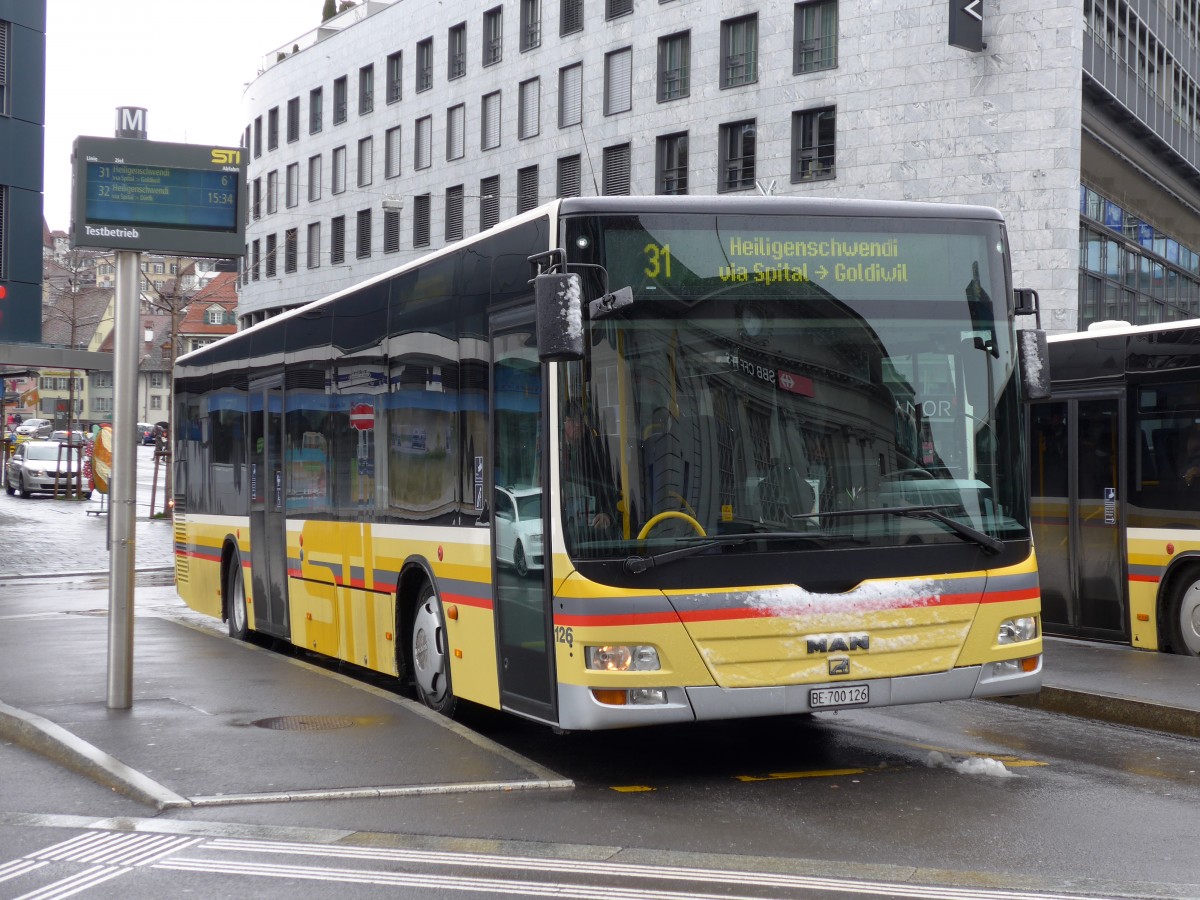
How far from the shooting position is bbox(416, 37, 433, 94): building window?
188 ft

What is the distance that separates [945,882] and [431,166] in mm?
52398

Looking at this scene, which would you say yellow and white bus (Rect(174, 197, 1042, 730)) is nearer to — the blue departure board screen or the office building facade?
the blue departure board screen

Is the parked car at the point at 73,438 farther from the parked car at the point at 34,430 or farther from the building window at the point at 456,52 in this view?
the building window at the point at 456,52

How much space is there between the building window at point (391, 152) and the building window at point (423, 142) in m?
1.35

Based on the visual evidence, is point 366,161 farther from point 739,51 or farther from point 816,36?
point 816,36

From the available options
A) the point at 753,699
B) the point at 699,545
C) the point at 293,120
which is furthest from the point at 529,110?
the point at 753,699

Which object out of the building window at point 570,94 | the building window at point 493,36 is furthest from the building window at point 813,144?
the building window at point 493,36

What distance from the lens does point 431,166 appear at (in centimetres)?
5691

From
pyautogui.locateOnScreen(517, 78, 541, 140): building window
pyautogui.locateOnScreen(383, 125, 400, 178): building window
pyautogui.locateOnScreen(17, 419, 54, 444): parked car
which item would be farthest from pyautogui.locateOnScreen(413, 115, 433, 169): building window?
pyautogui.locateOnScreen(17, 419, 54, 444): parked car

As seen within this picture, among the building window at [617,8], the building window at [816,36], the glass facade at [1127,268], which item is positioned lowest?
the glass facade at [1127,268]

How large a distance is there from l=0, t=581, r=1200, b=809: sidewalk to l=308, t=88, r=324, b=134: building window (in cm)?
5284

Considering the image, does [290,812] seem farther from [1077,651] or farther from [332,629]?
[1077,651]

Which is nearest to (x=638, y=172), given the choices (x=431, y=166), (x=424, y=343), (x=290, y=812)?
(x=431, y=166)

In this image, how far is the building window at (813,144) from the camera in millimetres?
40125
